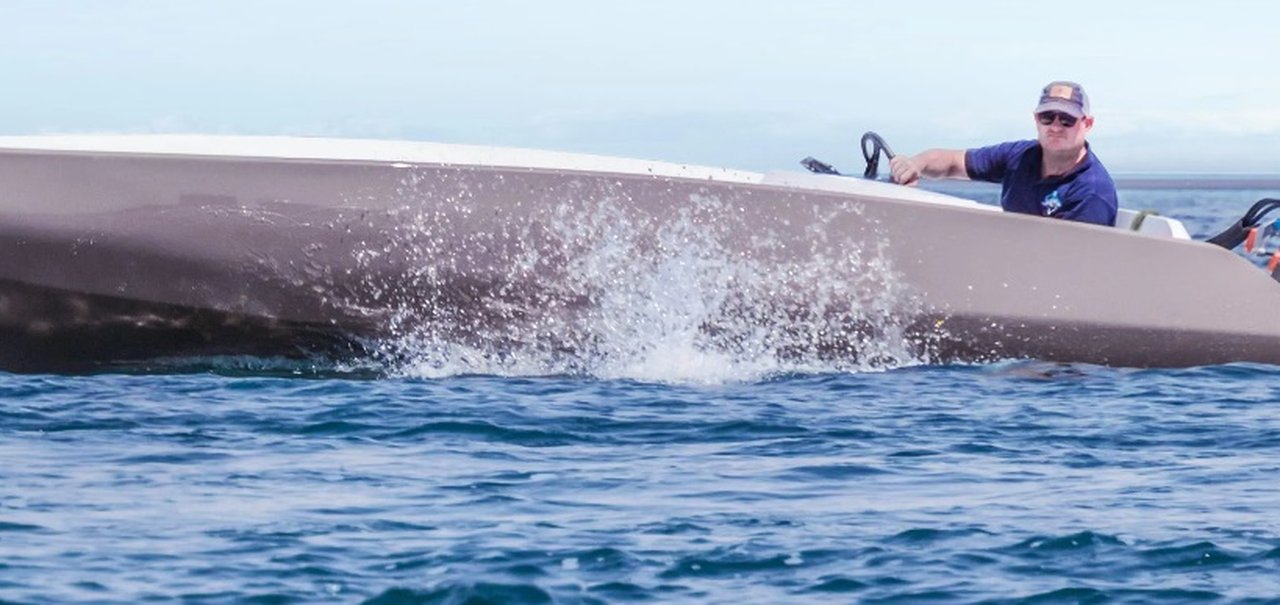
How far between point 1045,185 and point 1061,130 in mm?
312

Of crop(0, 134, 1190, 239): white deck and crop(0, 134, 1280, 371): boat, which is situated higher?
crop(0, 134, 1190, 239): white deck

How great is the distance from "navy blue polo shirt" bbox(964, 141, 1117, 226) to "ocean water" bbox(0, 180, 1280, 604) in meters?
0.73

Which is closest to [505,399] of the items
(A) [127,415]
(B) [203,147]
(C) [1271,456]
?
(A) [127,415]

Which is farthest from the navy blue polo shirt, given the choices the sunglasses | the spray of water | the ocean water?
the spray of water

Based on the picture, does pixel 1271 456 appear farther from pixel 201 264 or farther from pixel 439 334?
pixel 201 264

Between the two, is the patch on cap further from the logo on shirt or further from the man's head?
the logo on shirt

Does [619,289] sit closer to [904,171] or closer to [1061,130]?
[904,171]

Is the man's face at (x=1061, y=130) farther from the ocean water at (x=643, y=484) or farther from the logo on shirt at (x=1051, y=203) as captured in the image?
the ocean water at (x=643, y=484)

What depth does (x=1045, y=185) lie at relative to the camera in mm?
8938

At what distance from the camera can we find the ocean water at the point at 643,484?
15.6 ft

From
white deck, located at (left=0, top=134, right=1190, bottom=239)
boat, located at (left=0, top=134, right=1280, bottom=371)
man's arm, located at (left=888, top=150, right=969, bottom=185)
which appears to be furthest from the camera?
man's arm, located at (left=888, top=150, right=969, bottom=185)

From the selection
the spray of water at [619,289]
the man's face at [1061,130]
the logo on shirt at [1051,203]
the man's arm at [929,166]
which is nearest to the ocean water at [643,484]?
the spray of water at [619,289]

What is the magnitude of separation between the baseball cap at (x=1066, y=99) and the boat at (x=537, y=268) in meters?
0.55

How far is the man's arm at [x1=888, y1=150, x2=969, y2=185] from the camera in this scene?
30.6 ft
